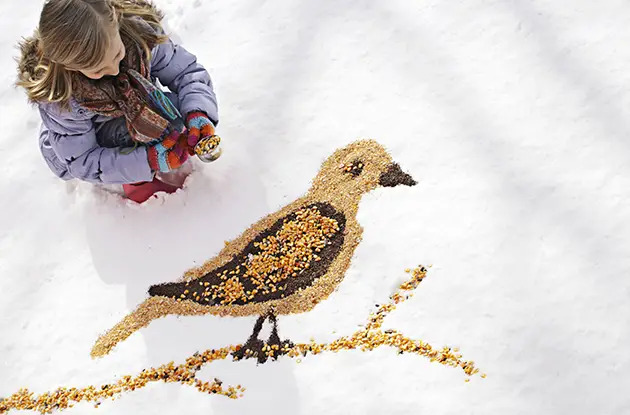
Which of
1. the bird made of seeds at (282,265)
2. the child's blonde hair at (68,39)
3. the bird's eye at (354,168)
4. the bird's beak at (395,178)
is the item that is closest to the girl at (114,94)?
the child's blonde hair at (68,39)

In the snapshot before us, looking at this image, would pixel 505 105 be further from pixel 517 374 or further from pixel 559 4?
pixel 517 374

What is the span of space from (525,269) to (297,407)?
96 cm

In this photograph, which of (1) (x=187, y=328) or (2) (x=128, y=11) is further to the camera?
(1) (x=187, y=328)

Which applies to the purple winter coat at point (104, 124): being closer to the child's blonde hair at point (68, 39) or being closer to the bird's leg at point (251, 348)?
the child's blonde hair at point (68, 39)

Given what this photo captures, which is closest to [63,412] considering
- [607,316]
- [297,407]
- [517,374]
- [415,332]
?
[297,407]

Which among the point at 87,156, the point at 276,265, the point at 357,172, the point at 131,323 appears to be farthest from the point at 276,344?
the point at 87,156

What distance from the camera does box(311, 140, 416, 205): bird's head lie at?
9.48ft

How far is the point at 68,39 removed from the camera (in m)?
2.19

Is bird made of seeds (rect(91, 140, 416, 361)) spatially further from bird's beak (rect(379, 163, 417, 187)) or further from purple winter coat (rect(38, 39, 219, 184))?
purple winter coat (rect(38, 39, 219, 184))

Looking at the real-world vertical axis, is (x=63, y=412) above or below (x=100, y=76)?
below

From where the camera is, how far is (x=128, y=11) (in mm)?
2498

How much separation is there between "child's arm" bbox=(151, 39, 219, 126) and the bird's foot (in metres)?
0.91

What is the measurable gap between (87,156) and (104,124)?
17 cm

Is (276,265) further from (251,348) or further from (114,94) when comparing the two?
(114,94)
